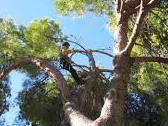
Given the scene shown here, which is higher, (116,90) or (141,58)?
(141,58)

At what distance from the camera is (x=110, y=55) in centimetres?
590

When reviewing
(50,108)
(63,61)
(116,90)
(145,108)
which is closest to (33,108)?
(50,108)

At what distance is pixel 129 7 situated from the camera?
5941 millimetres

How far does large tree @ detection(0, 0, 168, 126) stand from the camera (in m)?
4.78

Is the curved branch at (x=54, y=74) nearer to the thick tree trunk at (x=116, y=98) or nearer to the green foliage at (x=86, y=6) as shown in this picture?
the thick tree trunk at (x=116, y=98)

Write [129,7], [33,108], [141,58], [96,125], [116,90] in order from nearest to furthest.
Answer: [96,125] → [116,90] → [141,58] → [129,7] → [33,108]

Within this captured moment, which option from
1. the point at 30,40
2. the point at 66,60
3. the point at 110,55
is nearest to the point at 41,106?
the point at 30,40

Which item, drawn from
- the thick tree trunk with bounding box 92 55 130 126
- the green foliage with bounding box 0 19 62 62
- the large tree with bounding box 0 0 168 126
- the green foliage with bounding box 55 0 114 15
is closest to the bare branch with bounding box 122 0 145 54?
the large tree with bounding box 0 0 168 126

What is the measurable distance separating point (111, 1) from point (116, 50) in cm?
265

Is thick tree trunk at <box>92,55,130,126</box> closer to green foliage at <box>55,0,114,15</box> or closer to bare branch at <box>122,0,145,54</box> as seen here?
bare branch at <box>122,0,145,54</box>

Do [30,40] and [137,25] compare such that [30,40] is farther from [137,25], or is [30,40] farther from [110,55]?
[137,25]

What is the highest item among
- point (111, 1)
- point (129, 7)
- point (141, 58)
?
point (111, 1)

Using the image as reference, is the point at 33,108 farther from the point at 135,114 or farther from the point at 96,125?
the point at 96,125

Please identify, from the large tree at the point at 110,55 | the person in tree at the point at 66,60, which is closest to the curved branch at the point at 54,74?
the large tree at the point at 110,55
